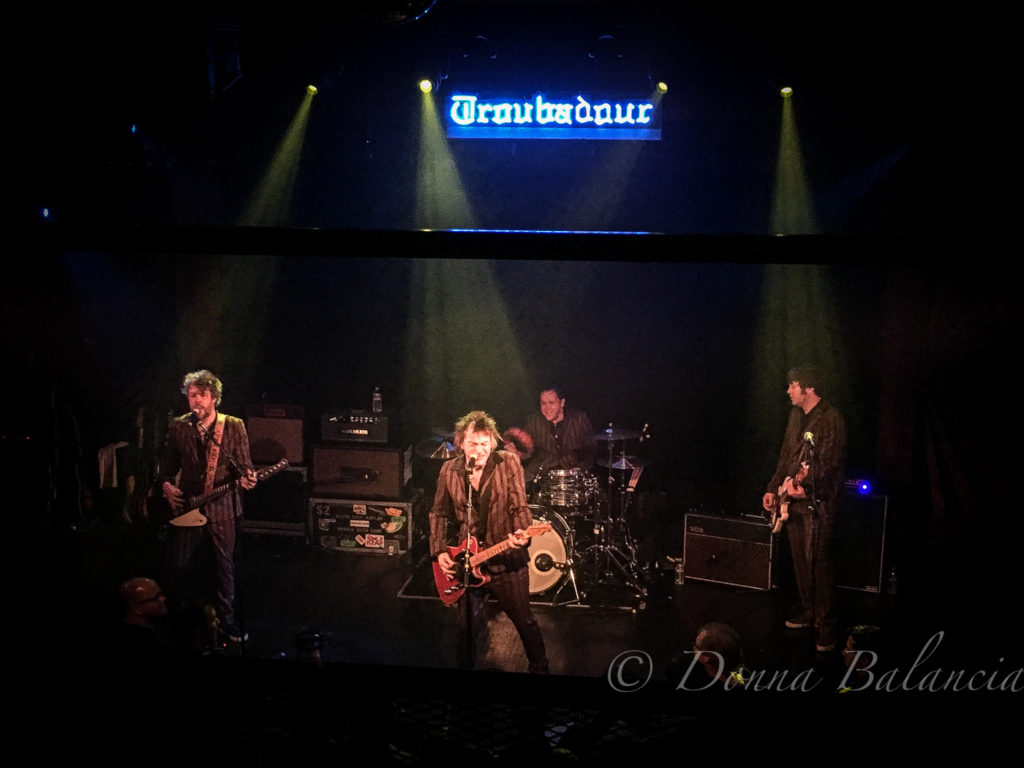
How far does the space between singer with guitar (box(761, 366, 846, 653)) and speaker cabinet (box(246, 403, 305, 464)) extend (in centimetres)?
468

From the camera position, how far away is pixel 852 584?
23.2ft

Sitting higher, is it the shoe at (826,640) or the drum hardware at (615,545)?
the drum hardware at (615,545)

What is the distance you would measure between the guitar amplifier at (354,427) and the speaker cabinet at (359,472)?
10cm

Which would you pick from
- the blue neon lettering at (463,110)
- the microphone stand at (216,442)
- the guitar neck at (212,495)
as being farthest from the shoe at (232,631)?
the blue neon lettering at (463,110)

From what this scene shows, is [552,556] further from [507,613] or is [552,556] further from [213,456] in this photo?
[213,456]

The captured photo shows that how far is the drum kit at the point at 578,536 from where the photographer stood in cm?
655

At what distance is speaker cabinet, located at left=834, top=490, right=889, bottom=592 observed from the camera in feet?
22.8

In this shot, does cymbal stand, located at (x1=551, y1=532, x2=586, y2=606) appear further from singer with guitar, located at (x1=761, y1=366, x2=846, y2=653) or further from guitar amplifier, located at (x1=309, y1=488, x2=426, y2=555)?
guitar amplifier, located at (x1=309, y1=488, x2=426, y2=555)

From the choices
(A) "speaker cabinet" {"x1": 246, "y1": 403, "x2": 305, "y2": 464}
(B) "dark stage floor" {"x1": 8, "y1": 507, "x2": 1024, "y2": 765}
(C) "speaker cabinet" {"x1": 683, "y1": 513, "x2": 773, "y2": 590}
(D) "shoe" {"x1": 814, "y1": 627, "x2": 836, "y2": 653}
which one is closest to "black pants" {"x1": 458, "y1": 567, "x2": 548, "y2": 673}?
(B) "dark stage floor" {"x1": 8, "y1": 507, "x2": 1024, "y2": 765}

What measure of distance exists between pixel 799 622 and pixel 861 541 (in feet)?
3.81

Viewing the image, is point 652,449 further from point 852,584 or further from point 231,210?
point 231,210

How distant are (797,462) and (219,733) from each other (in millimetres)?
5406

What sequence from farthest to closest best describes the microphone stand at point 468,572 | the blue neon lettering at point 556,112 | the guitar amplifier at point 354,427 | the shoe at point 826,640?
1. the guitar amplifier at point 354,427
2. the blue neon lettering at point 556,112
3. the shoe at point 826,640
4. the microphone stand at point 468,572

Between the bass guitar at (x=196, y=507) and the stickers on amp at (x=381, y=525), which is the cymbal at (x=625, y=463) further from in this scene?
the bass guitar at (x=196, y=507)
